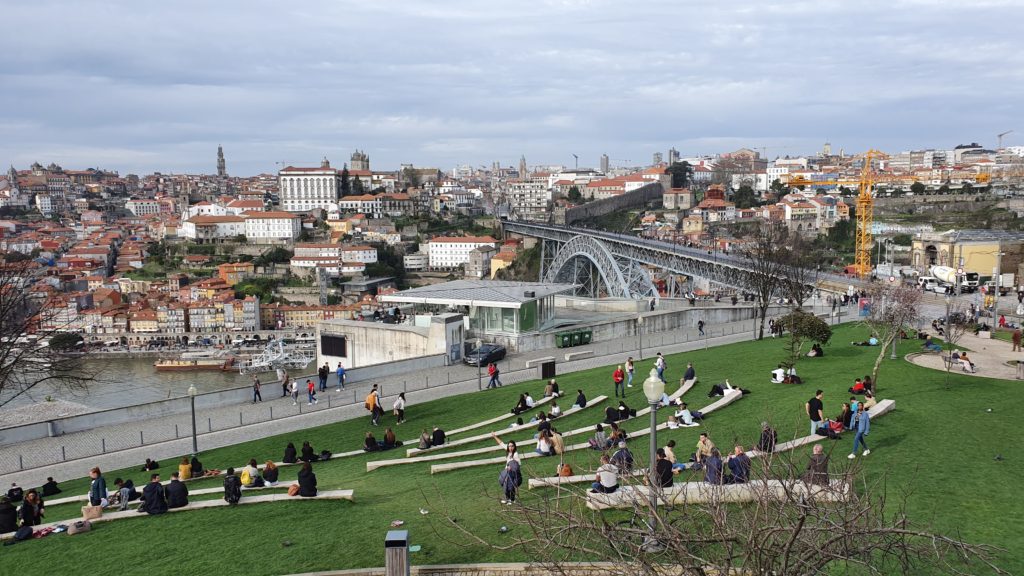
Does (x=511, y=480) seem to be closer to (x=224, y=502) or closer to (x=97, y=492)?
(x=224, y=502)

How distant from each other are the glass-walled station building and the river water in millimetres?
35582

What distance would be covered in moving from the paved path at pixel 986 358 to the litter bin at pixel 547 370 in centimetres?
782

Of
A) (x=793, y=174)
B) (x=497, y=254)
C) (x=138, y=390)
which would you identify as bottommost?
(x=138, y=390)

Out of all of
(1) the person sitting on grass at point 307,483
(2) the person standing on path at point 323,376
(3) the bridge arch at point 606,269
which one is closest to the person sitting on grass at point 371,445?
(1) the person sitting on grass at point 307,483

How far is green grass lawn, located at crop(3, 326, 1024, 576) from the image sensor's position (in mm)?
7656

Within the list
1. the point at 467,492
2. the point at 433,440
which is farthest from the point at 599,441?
the point at 433,440

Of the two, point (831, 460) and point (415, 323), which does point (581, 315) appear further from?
point (831, 460)

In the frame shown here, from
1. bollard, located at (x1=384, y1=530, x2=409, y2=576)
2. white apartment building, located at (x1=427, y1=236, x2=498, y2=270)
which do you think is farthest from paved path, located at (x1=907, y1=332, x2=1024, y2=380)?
white apartment building, located at (x1=427, y1=236, x2=498, y2=270)

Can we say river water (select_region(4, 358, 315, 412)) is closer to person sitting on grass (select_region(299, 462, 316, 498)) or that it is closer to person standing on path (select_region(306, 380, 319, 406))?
person standing on path (select_region(306, 380, 319, 406))

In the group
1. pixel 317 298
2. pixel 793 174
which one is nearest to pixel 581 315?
pixel 317 298

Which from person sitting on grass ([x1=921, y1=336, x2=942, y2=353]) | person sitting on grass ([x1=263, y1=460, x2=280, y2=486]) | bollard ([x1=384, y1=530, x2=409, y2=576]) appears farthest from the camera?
person sitting on grass ([x1=921, y1=336, x2=942, y2=353])

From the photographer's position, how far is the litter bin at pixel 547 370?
18.4 meters

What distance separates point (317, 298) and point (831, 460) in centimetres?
9047

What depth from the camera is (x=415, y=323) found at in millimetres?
23469
